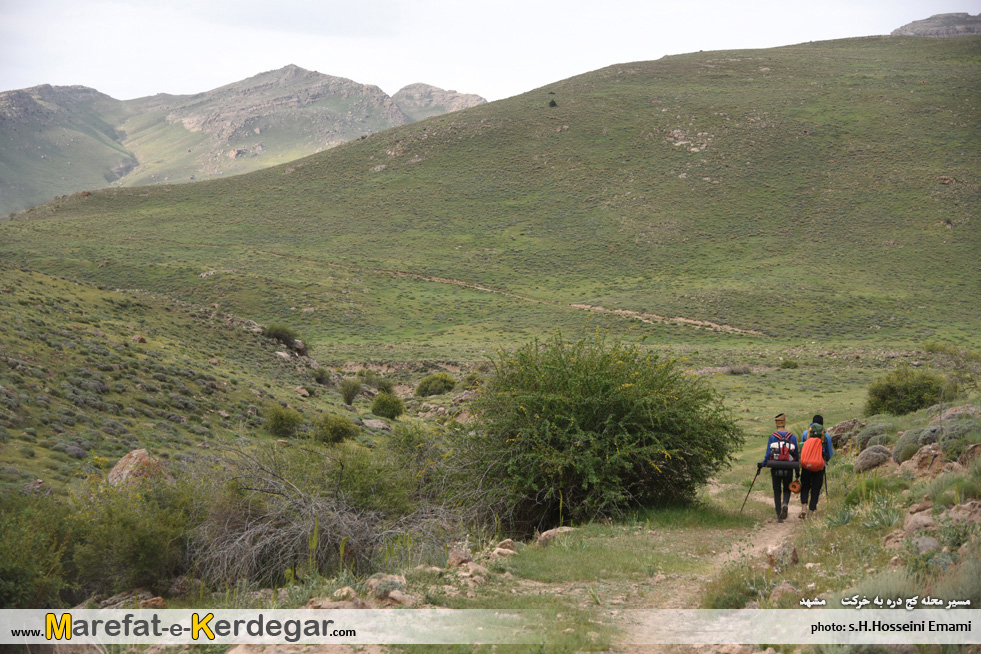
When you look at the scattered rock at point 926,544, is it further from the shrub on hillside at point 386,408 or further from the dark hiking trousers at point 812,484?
the shrub on hillside at point 386,408

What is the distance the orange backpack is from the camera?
1003 centimetres

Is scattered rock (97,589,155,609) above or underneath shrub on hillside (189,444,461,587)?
underneath

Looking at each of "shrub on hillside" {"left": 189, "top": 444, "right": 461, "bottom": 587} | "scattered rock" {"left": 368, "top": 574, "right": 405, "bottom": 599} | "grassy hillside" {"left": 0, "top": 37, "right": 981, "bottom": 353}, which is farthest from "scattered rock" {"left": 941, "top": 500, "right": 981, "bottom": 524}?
"grassy hillside" {"left": 0, "top": 37, "right": 981, "bottom": 353}

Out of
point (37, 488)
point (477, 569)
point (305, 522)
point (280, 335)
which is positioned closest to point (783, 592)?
point (477, 569)

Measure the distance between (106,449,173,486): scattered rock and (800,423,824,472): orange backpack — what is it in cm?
986

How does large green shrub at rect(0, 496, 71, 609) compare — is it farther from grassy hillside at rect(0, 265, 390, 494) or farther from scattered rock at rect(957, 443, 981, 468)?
scattered rock at rect(957, 443, 981, 468)

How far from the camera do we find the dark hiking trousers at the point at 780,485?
1033cm

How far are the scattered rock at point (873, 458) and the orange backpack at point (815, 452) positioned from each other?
246 cm

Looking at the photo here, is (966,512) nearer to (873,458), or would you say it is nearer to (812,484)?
(812,484)

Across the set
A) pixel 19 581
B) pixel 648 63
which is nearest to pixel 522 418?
pixel 19 581

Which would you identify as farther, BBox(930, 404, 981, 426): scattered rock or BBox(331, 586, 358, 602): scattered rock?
BBox(930, 404, 981, 426): scattered rock

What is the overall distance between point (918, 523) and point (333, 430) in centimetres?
1454

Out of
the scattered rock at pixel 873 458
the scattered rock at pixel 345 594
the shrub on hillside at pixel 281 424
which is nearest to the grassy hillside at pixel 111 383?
the shrub on hillside at pixel 281 424

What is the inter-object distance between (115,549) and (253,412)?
1170 centimetres
